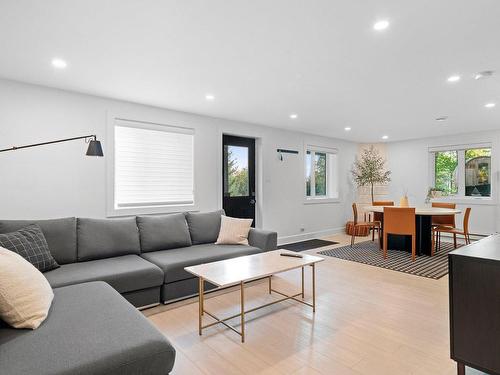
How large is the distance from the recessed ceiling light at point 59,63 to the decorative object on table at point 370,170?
643 cm

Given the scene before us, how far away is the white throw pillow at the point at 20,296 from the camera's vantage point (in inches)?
60.1

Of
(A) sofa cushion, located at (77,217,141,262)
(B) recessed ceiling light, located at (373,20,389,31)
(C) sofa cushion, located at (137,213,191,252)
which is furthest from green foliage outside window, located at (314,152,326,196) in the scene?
(B) recessed ceiling light, located at (373,20,389,31)

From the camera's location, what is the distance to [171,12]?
6.57 feet

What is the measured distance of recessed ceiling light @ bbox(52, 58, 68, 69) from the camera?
2.74 metres

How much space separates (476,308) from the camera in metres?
1.59

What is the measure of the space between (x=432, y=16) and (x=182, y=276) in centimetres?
Result: 304

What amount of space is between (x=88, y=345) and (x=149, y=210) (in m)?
2.92

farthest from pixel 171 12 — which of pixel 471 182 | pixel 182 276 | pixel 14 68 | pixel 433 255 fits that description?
pixel 471 182

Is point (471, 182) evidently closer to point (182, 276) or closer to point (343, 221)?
point (343, 221)

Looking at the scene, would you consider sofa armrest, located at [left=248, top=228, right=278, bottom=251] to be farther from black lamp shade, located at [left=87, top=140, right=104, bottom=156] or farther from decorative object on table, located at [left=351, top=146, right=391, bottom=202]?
decorative object on table, located at [left=351, top=146, right=391, bottom=202]

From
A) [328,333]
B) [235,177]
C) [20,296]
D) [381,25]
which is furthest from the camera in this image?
[235,177]

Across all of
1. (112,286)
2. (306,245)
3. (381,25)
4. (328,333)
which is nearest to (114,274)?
(112,286)

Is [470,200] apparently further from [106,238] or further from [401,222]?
[106,238]

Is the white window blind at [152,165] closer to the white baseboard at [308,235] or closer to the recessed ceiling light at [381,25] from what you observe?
the white baseboard at [308,235]
